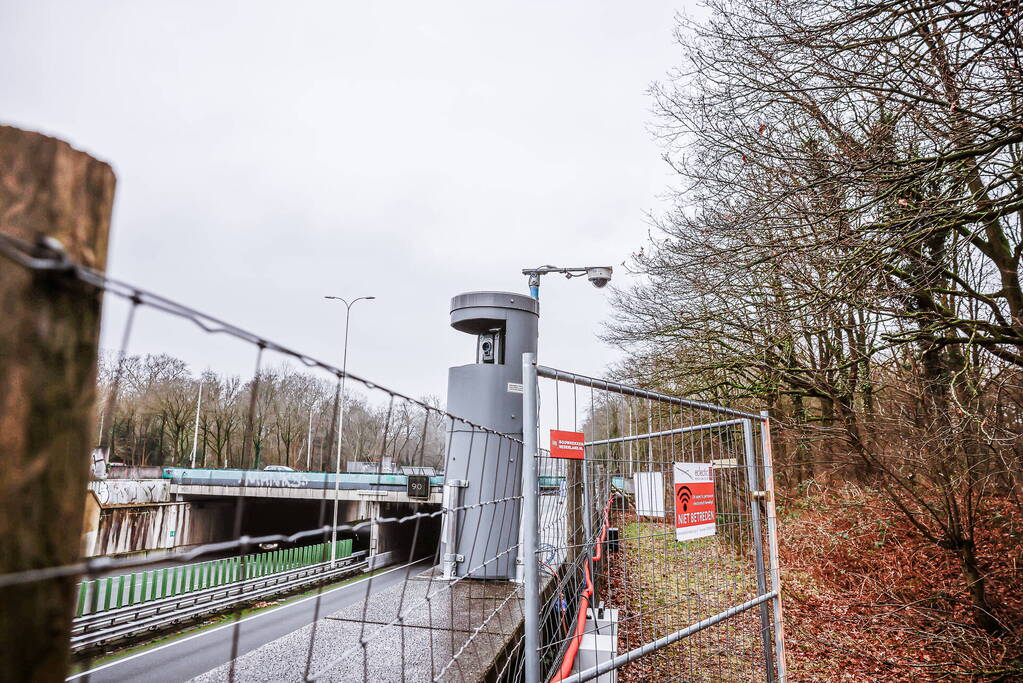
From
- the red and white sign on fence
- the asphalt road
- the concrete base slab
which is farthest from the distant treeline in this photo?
the asphalt road

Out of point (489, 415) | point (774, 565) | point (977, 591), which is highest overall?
point (489, 415)

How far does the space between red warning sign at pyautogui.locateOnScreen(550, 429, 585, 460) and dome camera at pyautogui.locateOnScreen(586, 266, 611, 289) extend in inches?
331

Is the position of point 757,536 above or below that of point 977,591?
above

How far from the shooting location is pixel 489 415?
6.08 meters

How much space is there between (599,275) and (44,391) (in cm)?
1080

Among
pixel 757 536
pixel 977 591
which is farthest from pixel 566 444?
pixel 977 591

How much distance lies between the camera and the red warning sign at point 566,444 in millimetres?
2920

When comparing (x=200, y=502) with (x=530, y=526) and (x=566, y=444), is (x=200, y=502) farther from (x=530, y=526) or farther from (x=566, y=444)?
(x=566, y=444)

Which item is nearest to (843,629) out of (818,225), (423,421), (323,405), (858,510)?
(858,510)

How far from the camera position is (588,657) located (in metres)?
4.04

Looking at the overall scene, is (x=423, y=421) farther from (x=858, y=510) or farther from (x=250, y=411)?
(x=858, y=510)

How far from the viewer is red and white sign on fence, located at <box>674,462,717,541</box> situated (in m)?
3.66

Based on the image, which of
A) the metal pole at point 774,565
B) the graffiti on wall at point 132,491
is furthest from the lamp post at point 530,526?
the metal pole at point 774,565

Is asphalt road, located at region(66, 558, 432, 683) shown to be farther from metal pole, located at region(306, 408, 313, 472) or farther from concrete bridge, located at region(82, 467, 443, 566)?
metal pole, located at region(306, 408, 313, 472)
